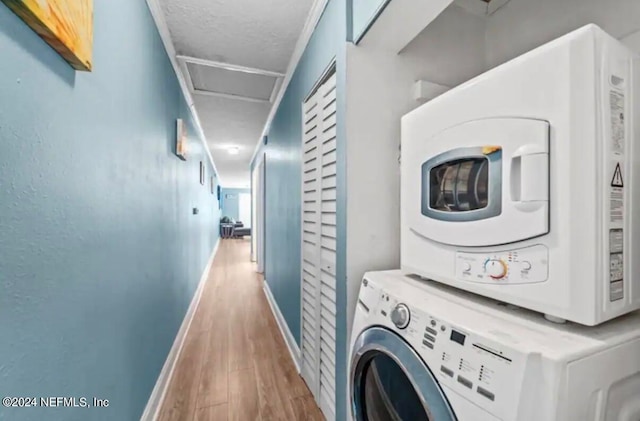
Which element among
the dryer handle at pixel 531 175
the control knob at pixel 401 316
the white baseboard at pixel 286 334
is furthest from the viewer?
the white baseboard at pixel 286 334

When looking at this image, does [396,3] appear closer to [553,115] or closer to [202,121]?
[553,115]

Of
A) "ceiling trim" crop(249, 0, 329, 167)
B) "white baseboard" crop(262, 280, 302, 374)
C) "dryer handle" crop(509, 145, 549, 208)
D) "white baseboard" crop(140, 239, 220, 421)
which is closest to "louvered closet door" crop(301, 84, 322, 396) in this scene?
"white baseboard" crop(262, 280, 302, 374)

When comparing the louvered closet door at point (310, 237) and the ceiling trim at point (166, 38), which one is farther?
the louvered closet door at point (310, 237)

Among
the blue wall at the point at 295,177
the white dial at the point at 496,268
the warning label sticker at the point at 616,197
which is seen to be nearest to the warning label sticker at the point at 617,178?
the warning label sticker at the point at 616,197

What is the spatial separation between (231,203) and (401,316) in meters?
13.6

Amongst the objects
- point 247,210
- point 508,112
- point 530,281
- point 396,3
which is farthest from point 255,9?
point 247,210

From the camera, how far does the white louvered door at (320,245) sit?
1374 millimetres

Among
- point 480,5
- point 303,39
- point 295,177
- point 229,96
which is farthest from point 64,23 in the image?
point 229,96

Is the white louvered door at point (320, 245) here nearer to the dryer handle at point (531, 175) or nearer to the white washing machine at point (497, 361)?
the white washing machine at point (497, 361)

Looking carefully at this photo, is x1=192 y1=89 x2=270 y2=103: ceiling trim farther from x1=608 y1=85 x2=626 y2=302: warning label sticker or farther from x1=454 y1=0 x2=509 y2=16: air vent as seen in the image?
x1=608 y1=85 x2=626 y2=302: warning label sticker

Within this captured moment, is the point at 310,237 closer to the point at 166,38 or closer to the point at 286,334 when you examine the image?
the point at 286,334

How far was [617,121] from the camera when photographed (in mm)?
544

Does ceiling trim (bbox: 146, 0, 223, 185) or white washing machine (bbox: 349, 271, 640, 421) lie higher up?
ceiling trim (bbox: 146, 0, 223, 185)

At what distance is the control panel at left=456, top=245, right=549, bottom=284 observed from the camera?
57 centimetres
